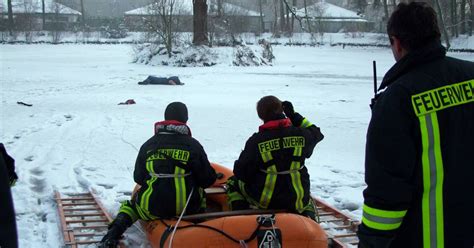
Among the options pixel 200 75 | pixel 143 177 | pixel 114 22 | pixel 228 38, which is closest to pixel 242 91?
pixel 200 75

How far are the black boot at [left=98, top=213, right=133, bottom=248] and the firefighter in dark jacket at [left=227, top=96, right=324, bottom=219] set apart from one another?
3.24ft

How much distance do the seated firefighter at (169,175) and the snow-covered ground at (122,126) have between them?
2.68 feet

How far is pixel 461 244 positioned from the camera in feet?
7.30

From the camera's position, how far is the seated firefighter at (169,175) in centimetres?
430

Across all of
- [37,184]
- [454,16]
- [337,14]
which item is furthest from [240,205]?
[337,14]

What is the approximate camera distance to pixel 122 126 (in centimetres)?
1030

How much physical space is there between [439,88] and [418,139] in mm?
218

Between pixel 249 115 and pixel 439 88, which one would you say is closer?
pixel 439 88

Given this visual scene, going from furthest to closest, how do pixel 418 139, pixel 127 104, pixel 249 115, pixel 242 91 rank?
pixel 242 91 → pixel 127 104 → pixel 249 115 → pixel 418 139

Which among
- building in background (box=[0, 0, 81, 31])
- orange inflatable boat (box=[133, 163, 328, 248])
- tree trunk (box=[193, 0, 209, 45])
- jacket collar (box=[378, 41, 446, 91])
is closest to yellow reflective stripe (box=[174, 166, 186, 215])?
orange inflatable boat (box=[133, 163, 328, 248])

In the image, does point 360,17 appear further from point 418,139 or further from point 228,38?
point 418,139

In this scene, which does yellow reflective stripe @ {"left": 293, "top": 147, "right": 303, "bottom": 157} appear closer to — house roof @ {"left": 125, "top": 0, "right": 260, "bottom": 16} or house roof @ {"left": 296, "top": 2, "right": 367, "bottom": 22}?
house roof @ {"left": 125, "top": 0, "right": 260, "bottom": 16}

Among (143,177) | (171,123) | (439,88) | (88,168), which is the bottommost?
(88,168)

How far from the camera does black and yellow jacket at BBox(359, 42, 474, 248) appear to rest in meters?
2.15
